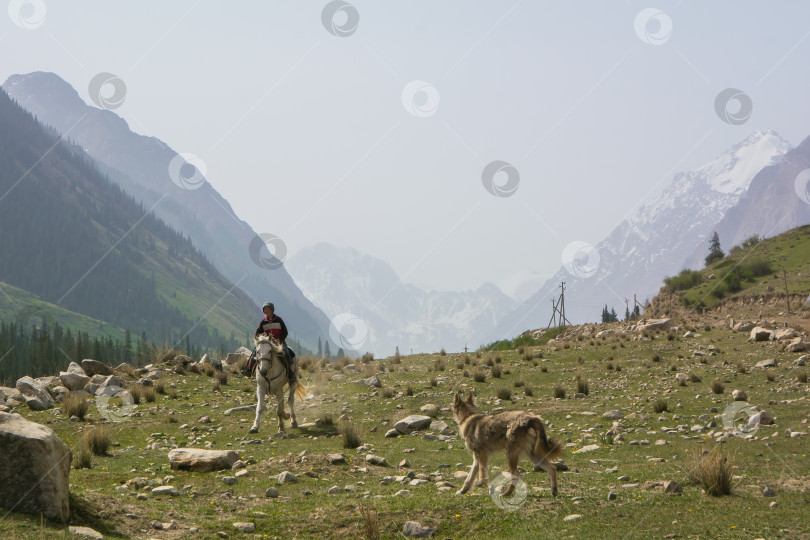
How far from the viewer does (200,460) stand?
15.2 metres

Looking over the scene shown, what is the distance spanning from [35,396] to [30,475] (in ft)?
64.5

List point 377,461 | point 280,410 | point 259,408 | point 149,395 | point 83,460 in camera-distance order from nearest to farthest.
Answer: point 83,460, point 377,461, point 259,408, point 280,410, point 149,395

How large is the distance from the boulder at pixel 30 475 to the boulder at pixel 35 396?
60.4 feet

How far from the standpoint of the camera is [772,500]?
1078cm

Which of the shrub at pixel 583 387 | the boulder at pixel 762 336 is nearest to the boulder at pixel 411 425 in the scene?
the shrub at pixel 583 387

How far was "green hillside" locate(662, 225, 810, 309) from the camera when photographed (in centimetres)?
7925

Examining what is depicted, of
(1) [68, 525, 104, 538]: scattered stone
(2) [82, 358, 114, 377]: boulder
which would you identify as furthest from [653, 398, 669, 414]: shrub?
(2) [82, 358, 114, 377]: boulder

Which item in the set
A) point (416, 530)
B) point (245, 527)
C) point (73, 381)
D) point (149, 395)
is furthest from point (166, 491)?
point (73, 381)

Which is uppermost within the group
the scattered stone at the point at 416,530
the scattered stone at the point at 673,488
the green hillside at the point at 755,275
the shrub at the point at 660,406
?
the green hillside at the point at 755,275

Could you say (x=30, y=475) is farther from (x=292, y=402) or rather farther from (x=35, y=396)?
(x=35, y=396)

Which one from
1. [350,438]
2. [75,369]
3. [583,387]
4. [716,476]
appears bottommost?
[716,476]

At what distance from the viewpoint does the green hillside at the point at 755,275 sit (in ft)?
260

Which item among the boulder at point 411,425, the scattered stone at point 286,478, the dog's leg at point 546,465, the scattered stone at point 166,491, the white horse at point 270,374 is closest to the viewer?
the dog's leg at point 546,465

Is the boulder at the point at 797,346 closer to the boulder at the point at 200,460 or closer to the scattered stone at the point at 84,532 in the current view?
the boulder at the point at 200,460
